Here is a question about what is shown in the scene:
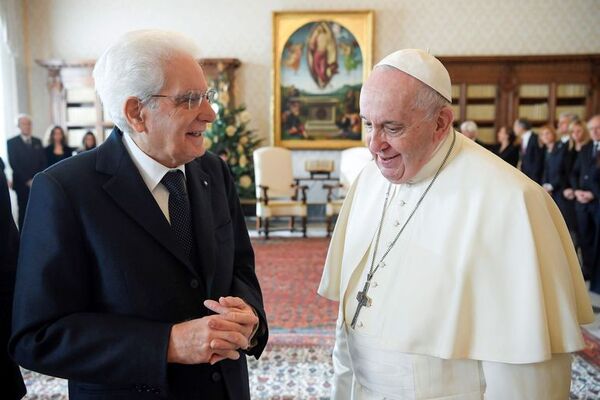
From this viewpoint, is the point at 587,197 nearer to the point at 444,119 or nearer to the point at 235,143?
the point at 444,119

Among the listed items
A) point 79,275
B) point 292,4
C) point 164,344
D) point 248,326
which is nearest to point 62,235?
point 79,275

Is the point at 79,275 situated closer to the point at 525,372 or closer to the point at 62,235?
the point at 62,235

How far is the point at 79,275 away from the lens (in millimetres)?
1253

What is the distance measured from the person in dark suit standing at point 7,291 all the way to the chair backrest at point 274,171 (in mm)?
7019

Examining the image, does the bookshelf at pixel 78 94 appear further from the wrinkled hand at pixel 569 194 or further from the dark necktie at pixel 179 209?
the dark necktie at pixel 179 209

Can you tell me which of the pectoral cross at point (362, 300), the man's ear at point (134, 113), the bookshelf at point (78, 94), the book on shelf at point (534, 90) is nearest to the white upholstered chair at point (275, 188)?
the bookshelf at point (78, 94)

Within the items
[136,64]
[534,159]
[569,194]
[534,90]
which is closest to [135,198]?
[136,64]

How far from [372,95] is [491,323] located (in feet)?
2.52

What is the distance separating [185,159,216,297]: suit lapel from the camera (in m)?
1.43

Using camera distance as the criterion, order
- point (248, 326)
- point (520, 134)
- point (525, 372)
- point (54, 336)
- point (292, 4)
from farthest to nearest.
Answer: point (292, 4) < point (520, 134) < point (525, 372) < point (248, 326) < point (54, 336)

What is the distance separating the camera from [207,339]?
3.89ft

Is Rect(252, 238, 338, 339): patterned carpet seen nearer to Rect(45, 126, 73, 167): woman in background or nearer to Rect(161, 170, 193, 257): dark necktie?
Rect(161, 170, 193, 257): dark necktie

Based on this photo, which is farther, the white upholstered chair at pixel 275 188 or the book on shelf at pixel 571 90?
the book on shelf at pixel 571 90

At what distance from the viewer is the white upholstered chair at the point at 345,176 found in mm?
8320
